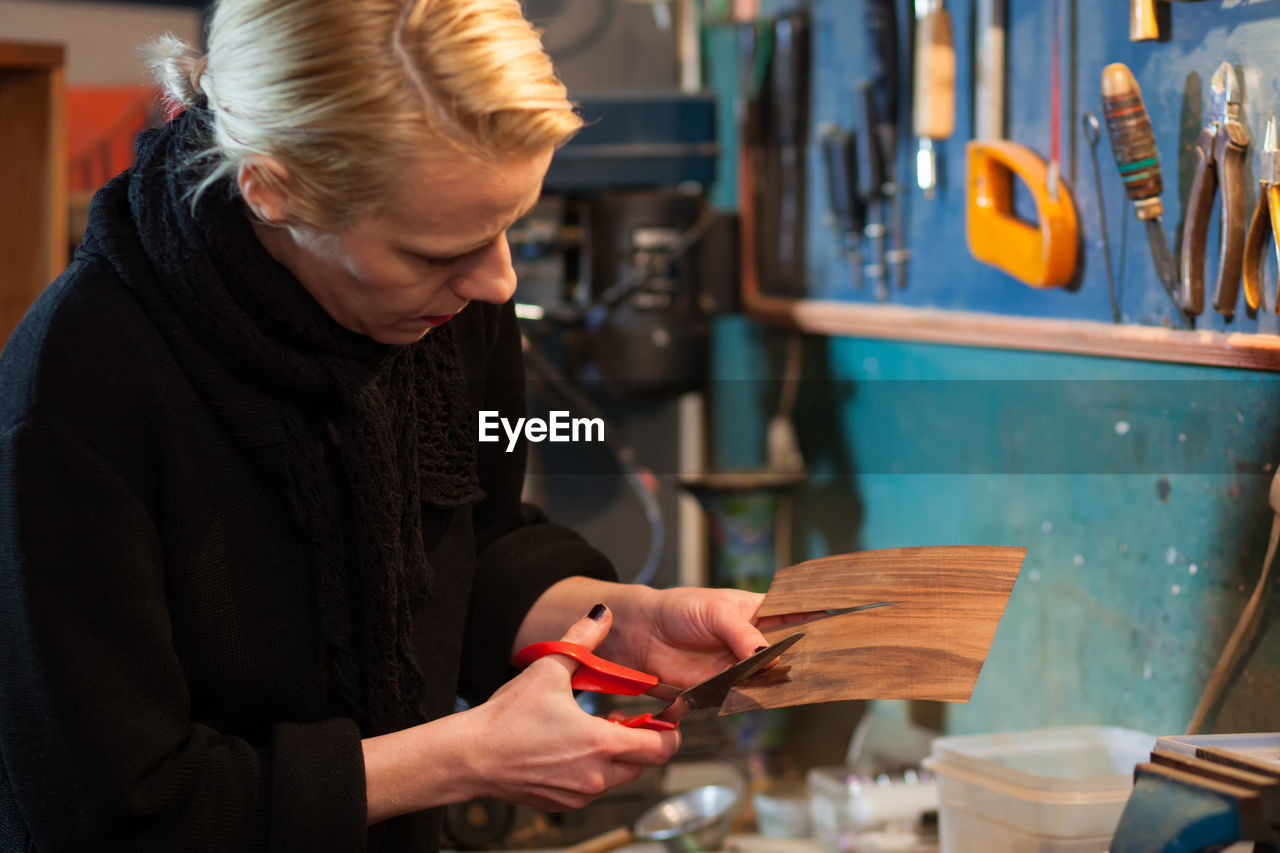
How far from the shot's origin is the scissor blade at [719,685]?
0.94 meters

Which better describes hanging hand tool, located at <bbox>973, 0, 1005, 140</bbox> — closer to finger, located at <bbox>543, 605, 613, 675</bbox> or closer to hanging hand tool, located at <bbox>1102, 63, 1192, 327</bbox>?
hanging hand tool, located at <bbox>1102, 63, 1192, 327</bbox>

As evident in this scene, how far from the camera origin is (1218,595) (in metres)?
1.25

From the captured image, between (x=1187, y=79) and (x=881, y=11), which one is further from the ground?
(x=881, y=11)

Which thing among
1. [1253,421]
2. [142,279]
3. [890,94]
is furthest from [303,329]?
[890,94]

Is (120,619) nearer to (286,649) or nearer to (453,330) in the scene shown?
(286,649)

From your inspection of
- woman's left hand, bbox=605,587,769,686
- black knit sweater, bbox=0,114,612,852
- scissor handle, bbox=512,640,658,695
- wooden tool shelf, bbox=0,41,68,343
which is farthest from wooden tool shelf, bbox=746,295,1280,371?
wooden tool shelf, bbox=0,41,68,343

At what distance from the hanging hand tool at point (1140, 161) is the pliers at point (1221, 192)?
5cm

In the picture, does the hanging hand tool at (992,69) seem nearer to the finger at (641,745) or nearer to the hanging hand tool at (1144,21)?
the hanging hand tool at (1144,21)

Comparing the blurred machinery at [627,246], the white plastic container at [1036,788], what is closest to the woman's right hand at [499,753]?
the white plastic container at [1036,788]

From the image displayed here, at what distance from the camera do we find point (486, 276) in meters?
0.87

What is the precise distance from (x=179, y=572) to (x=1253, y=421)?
38.6 inches

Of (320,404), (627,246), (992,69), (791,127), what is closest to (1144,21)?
(992,69)

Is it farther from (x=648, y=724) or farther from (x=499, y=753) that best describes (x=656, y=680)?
(x=499, y=753)

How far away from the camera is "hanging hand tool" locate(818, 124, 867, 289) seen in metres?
2.07
